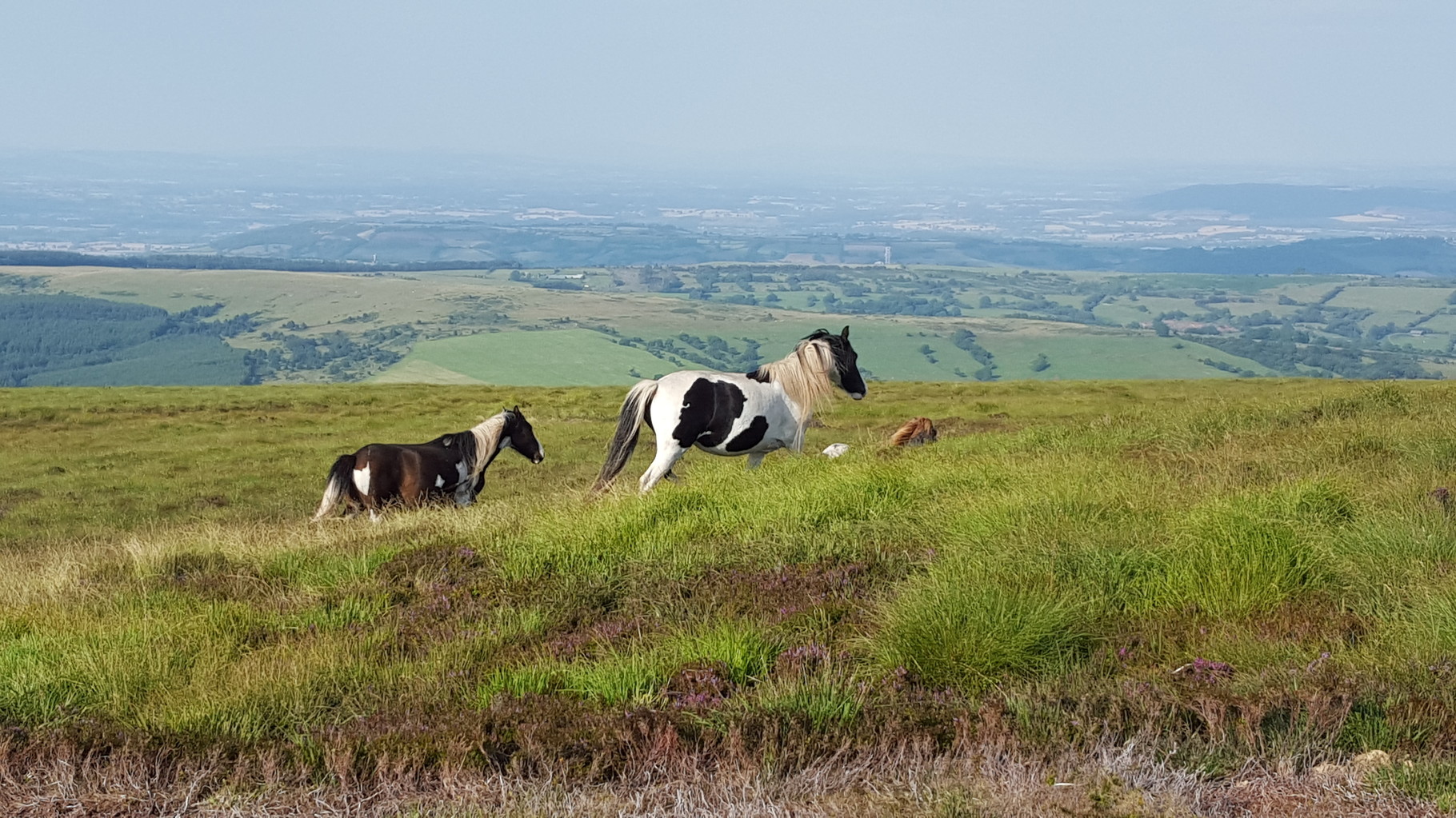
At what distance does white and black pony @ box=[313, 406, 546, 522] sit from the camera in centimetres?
1628

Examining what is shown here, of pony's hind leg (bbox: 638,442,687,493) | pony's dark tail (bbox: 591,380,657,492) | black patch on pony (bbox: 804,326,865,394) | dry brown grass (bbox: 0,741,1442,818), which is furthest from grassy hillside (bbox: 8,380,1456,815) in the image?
black patch on pony (bbox: 804,326,865,394)

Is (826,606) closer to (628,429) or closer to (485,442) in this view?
(628,429)

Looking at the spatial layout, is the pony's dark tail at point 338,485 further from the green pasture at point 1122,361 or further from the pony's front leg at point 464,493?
the green pasture at point 1122,361

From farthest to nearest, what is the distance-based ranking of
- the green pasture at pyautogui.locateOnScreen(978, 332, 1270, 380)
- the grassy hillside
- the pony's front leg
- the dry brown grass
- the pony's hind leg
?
1. the green pasture at pyautogui.locateOnScreen(978, 332, 1270, 380)
2. the pony's front leg
3. the pony's hind leg
4. the grassy hillside
5. the dry brown grass

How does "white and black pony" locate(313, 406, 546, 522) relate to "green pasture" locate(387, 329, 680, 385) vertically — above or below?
above

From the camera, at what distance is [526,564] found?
9.06 metres

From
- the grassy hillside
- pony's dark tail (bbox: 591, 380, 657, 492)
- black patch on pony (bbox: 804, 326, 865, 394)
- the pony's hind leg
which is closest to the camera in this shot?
the grassy hillside

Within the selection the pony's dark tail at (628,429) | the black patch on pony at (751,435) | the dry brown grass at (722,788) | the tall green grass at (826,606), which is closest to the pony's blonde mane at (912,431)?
the black patch on pony at (751,435)

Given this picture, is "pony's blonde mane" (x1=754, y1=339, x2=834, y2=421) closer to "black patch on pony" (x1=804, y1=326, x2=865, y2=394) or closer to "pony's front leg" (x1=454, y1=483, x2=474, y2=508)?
"black patch on pony" (x1=804, y1=326, x2=865, y2=394)

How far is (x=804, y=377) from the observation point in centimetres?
1569

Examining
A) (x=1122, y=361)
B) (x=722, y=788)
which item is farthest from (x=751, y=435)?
(x=1122, y=361)

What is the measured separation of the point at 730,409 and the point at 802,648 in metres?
8.58

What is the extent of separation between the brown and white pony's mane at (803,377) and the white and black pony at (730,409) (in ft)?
0.04

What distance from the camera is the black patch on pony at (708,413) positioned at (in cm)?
1499
